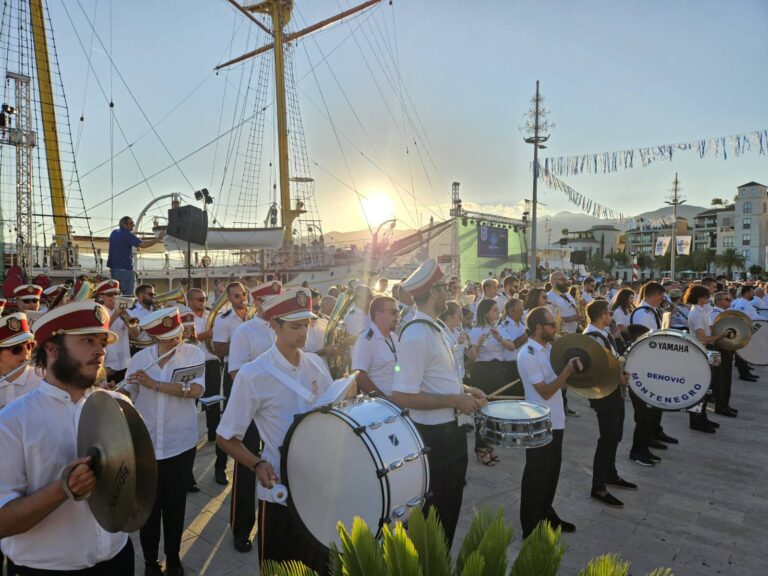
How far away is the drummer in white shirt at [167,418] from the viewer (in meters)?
3.66

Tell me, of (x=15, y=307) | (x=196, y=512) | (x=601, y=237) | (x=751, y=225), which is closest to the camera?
(x=196, y=512)

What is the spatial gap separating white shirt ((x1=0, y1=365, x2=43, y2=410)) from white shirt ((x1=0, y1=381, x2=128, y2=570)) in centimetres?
164

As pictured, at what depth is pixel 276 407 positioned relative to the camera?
2900mm

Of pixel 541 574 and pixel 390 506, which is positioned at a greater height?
pixel 541 574

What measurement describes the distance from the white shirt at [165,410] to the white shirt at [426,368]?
1.72 meters

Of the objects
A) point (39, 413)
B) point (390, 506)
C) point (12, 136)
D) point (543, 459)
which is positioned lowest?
point (543, 459)

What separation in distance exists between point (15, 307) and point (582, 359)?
27.7 feet

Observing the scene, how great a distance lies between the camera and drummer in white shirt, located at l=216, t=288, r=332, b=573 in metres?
2.82

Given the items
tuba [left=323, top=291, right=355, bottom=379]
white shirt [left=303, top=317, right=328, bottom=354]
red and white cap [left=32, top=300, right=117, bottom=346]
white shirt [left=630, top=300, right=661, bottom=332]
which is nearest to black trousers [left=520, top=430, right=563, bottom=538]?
white shirt [left=303, top=317, right=328, bottom=354]

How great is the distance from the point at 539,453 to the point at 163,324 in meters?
3.29

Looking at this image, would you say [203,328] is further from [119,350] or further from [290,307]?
[290,307]

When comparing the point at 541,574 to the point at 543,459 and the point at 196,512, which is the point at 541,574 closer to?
A: the point at 543,459

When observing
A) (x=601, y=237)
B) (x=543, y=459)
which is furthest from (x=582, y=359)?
(x=601, y=237)

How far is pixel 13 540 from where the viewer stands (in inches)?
83.7
